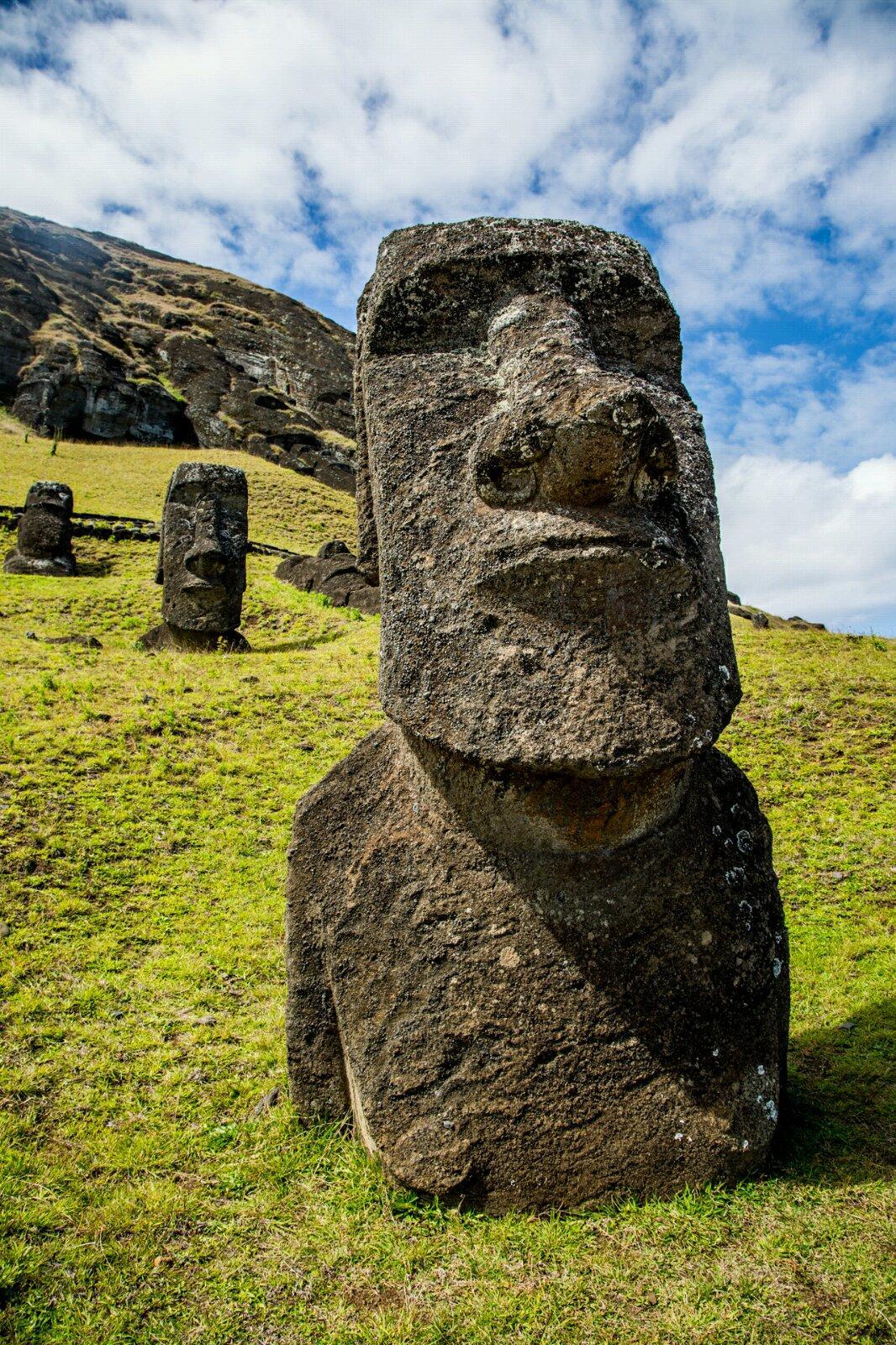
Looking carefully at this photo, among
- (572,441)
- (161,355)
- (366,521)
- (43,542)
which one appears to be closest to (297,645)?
(43,542)

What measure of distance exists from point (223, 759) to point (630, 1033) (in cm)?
556

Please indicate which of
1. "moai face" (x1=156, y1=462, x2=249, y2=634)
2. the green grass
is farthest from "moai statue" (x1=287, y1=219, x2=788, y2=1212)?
the green grass

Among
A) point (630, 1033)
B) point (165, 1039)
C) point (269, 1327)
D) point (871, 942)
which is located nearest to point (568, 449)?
point (630, 1033)

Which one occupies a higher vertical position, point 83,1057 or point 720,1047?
point 720,1047

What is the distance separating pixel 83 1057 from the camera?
3535mm

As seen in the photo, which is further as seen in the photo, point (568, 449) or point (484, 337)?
point (484, 337)

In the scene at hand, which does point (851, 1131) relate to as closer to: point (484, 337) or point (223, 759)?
point (484, 337)

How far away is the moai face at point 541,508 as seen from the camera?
2225 millimetres

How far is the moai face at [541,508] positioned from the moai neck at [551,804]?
0.20 meters

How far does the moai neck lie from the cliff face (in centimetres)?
3952

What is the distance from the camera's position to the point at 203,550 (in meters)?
11.7

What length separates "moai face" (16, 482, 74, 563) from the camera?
15.9m

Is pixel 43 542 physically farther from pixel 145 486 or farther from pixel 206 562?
pixel 145 486

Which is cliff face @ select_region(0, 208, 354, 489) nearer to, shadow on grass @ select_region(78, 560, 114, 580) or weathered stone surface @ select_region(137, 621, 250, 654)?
shadow on grass @ select_region(78, 560, 114, 580)
